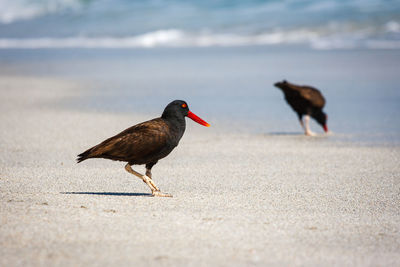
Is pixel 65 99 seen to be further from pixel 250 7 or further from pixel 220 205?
pixel 250 7

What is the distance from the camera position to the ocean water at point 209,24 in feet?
91.6

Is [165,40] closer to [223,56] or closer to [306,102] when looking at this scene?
[223,56]

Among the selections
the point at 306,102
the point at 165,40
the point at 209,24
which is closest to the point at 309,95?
the point at 306,102

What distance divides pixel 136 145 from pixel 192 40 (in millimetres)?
25465

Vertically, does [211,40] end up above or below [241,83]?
below

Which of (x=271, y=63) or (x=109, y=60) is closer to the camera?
(x=271, y=63)

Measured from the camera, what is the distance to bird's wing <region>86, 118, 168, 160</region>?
17.4 ft

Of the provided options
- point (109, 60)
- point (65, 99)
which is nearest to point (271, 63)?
point (109, 60)

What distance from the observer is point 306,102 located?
32.8 feet

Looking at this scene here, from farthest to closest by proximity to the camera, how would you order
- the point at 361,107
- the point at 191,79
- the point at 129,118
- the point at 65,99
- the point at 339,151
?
the point at 191,79 < the point at 65,99 < the point at 361,107 < the point at 129,118 < the point at 339,151

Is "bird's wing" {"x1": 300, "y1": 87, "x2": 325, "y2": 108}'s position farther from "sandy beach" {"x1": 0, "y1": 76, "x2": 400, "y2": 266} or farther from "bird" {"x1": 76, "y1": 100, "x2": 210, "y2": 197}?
"bird" {"x1": 76, "y1": 100, "x2": 210, "y2": 197}

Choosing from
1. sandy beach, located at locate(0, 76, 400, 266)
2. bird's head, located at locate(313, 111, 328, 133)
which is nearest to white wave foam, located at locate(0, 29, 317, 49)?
bird's head, located at locate(313, 111, 328, 133)

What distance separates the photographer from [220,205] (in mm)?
5121

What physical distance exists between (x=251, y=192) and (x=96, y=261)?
2.49 m
